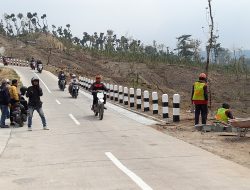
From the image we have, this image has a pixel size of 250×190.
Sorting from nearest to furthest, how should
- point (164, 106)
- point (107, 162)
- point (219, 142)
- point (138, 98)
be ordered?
point (107, 162) → point (219, 142) → point (164, 106) → point (138, 98)

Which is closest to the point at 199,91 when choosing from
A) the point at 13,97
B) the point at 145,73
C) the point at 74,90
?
the point at 13,97

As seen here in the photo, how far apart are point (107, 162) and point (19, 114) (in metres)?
7.52

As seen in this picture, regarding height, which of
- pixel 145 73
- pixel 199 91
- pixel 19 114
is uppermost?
pixel 145 73

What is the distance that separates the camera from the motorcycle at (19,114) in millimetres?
16438

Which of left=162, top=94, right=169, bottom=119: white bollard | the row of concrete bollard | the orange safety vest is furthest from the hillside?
the orange safety vest

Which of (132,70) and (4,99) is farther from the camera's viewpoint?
(132,70)

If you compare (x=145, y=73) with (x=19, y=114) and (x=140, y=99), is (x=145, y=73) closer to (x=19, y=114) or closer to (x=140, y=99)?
(x=140, y=99)

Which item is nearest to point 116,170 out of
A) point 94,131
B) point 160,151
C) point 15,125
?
point 160,151

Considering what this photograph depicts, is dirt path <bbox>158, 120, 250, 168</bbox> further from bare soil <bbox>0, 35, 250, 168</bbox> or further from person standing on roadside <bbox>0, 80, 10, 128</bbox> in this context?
bare soil <bbox>0, 35, 250, 168</bbox>

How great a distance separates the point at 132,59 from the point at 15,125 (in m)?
66.7

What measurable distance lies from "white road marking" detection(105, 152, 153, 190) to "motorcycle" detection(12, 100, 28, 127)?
6.47m

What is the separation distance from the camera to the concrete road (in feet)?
26.0

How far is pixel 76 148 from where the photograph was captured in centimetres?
1176

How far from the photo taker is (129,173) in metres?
8.65
